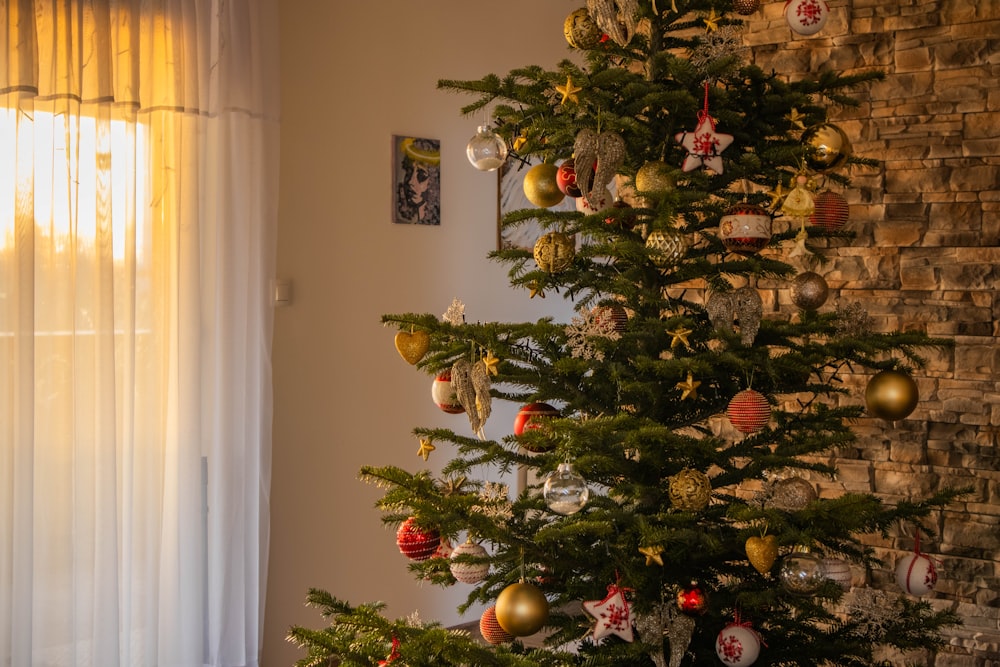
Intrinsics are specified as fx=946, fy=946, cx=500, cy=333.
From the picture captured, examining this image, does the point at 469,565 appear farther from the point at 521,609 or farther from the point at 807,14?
the point at 807,14

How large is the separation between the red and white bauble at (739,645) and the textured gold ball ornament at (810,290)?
554 mm

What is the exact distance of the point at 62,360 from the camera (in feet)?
8.41

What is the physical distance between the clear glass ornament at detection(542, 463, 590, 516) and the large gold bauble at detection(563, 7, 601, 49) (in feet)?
2.41

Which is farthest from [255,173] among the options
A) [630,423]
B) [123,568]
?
[630,423]

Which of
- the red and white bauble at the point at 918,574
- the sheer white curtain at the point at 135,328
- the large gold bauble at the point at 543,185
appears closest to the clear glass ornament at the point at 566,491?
the large gold bauble at the point at 543,185

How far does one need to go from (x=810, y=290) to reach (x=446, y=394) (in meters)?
0.65

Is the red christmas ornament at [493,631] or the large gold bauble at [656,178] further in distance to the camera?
the red christmas ornament at [493,631]

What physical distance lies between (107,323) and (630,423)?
5.74ft

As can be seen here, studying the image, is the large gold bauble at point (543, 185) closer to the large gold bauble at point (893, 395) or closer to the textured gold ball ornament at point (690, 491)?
the textured gold ball ornament at point (690, 491)

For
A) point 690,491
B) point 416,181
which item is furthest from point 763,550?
point 416,181

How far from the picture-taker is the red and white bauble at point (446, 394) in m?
1.62

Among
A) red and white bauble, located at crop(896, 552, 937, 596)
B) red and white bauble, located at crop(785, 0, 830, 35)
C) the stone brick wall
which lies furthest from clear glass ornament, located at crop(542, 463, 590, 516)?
the stone brick wall

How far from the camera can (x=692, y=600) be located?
1.54m

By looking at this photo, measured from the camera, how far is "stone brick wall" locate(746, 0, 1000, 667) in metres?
2.29
